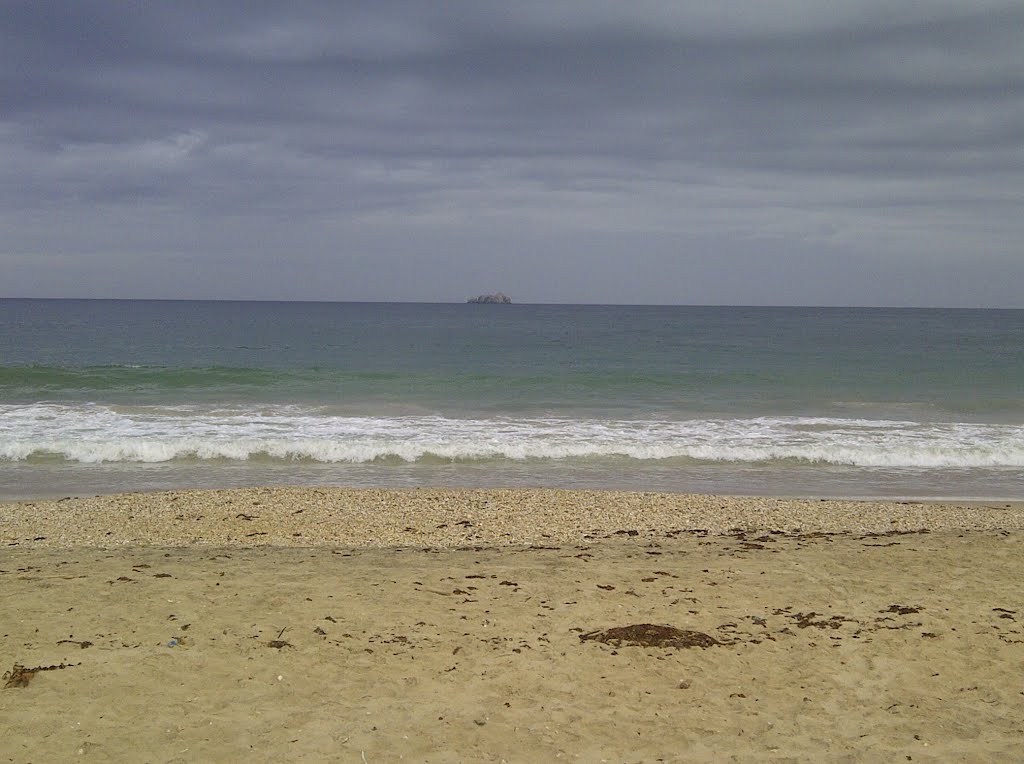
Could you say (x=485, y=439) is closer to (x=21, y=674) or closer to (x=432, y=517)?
(x=432, y=517)

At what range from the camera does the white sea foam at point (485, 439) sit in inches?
562

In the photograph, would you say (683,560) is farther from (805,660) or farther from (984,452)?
(984,452)

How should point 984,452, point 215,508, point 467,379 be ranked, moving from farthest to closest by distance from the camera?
point 467,379 < point 984,452 < point 215,508

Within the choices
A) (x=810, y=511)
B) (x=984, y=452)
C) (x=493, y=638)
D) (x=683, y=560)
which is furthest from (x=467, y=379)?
(x=493, y=638)

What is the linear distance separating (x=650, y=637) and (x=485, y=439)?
1017 centimetres

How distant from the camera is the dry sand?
13.9 ft

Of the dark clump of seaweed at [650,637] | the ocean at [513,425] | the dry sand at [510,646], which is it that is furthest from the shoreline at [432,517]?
the dark clump of seaweed at [650,637]

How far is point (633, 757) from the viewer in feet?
13.4

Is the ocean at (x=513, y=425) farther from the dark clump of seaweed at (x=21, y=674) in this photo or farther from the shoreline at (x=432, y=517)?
the dark clump of seaweed at (x=21, y=674)

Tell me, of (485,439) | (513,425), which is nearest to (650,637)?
(485,439)

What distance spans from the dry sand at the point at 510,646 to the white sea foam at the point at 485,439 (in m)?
5.67

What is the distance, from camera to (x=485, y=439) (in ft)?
50.9

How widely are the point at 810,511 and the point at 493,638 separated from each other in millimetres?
5968

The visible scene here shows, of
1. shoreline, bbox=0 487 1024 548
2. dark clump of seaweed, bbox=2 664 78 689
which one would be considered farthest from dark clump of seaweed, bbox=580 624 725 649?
dark clump of seaweed, bbox=2 664 78 689
